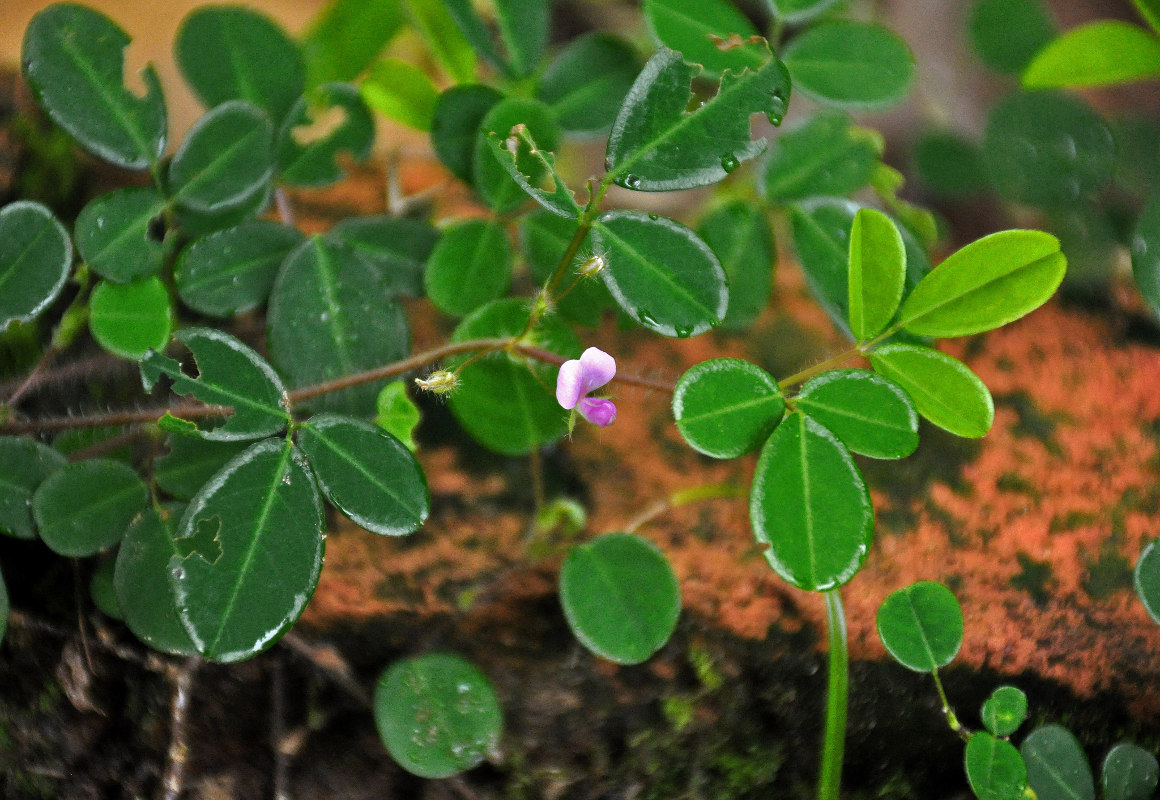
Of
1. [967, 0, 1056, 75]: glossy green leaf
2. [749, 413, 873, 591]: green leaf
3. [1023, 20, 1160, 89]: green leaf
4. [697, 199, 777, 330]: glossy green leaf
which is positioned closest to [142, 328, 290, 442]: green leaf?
[749, 413, 873, 591]: green leaf

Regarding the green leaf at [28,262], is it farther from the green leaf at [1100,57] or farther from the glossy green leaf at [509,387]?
the green leaf at [1100,57]

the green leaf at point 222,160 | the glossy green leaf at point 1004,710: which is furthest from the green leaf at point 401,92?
the glossy green leaf at point 1004,710

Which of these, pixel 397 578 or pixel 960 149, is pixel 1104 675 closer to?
pixel 397 578

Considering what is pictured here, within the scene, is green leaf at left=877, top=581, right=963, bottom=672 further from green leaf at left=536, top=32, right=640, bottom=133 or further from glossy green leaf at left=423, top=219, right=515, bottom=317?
green leaf at left=536, top=32, right=640, bottom=133

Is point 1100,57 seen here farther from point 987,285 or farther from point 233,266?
point 233,266

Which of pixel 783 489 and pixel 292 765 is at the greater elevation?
pixel 783 489

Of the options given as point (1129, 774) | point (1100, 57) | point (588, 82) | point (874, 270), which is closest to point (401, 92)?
point (588, 82)

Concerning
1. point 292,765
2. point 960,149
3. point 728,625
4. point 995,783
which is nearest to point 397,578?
point 292,765
